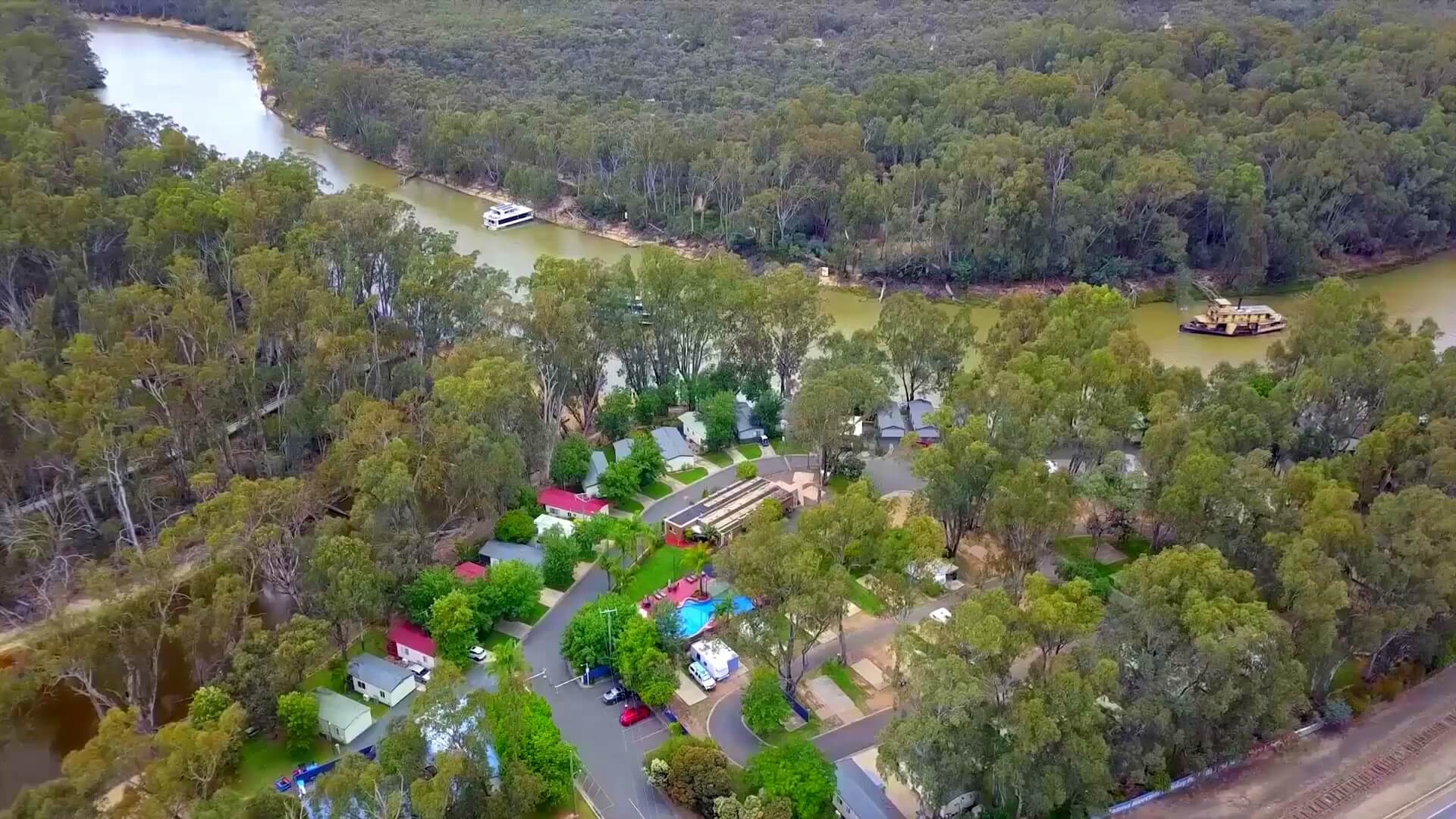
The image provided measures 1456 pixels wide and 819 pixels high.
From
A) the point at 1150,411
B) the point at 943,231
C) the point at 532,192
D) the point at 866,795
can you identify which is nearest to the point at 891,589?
the point at 866,795

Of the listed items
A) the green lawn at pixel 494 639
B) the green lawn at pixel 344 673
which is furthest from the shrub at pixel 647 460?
the green lawn at pixel 344 673

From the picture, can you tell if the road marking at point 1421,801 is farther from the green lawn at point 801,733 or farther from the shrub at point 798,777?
the green lawn at point 801,733

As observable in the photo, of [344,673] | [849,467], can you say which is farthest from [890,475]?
[344,673]

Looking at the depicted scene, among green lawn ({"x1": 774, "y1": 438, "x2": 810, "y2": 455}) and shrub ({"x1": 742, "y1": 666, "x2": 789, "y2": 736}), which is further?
green lawn ({"x1": 774, "y1": 438, "x2": 810, "y2": 455})

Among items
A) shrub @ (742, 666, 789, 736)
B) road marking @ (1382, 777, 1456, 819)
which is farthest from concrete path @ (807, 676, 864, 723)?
road marking @ (1382, 777, 1456, 819)

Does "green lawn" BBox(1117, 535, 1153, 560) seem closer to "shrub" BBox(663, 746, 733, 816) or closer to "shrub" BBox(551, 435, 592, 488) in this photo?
"shrub" BBox(663, 746, 733, 816)

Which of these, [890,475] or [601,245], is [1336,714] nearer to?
[890,475]
